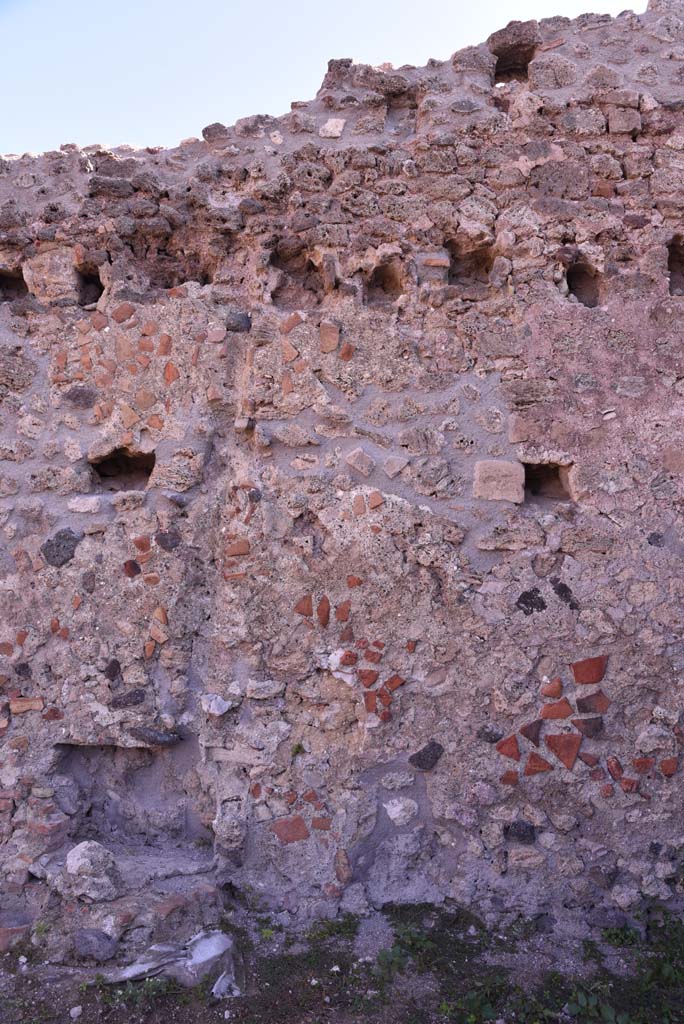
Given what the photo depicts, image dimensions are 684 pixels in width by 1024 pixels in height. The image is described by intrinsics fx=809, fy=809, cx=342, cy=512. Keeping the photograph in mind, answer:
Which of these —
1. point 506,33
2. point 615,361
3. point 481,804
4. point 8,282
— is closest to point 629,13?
point 506,33

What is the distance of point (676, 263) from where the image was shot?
13.1ft

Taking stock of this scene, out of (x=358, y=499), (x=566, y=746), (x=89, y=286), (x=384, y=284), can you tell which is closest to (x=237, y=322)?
(x=384, y=284)

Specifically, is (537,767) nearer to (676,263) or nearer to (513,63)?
(676,263)

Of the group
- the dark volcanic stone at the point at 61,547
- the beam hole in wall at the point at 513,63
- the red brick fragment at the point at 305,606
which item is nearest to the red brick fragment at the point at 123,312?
the dark volcanic stone at the point at 61,547

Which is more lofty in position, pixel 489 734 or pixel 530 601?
pixel 530 601

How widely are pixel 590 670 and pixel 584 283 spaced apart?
1.89 meters

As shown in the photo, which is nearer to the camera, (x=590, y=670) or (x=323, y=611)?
(x=590, y=670)

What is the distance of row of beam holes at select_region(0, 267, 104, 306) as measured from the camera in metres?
4.21

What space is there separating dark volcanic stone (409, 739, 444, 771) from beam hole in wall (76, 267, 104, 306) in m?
2.74

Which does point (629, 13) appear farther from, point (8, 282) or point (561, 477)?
point (8, 282)

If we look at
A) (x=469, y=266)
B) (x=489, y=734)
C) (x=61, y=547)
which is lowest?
(x=489, y=734)

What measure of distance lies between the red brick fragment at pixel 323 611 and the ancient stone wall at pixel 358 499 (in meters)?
0.03

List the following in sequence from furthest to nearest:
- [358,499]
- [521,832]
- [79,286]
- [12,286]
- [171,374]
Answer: [12,286] < [79,286] < [171,374] < [358,499] < [521,832]

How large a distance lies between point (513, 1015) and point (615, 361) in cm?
263
